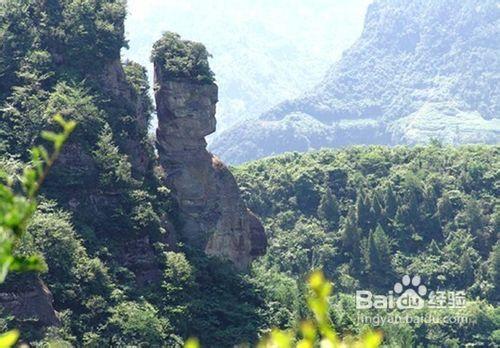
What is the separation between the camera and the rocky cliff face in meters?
66.0

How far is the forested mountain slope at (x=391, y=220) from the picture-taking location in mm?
100812

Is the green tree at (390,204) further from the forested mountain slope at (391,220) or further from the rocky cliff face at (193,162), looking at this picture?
the rocky cliff face at (193,162)

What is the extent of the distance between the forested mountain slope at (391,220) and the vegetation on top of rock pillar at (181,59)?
99.4 ft

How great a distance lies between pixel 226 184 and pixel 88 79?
13.0 m

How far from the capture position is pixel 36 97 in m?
60.4

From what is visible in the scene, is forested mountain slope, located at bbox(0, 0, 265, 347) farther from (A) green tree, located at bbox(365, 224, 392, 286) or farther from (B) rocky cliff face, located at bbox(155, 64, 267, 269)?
(A) green tree, located at bbox(365, 224, 392, 286)

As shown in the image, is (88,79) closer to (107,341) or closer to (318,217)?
(107,341)

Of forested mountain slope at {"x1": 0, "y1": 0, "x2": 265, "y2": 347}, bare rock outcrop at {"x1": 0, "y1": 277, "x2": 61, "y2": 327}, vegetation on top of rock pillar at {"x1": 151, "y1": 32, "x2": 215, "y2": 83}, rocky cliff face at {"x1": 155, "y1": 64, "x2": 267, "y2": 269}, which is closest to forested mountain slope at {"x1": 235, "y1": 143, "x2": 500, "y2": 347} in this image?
rocky cliff face at {"x1": 155, "y1": 64, "x2": 267, "y2": 269}

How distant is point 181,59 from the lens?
6644 cm

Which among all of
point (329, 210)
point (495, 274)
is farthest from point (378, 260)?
point (329, 210)

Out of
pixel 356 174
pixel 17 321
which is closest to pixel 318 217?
pixel 356 174

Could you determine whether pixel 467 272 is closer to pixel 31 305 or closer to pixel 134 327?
pixel 134 327

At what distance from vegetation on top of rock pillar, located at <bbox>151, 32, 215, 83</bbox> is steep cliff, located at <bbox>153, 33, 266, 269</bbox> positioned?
7 centimetres

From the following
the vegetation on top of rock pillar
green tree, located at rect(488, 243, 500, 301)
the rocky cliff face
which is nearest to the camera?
the rocky cliff face
